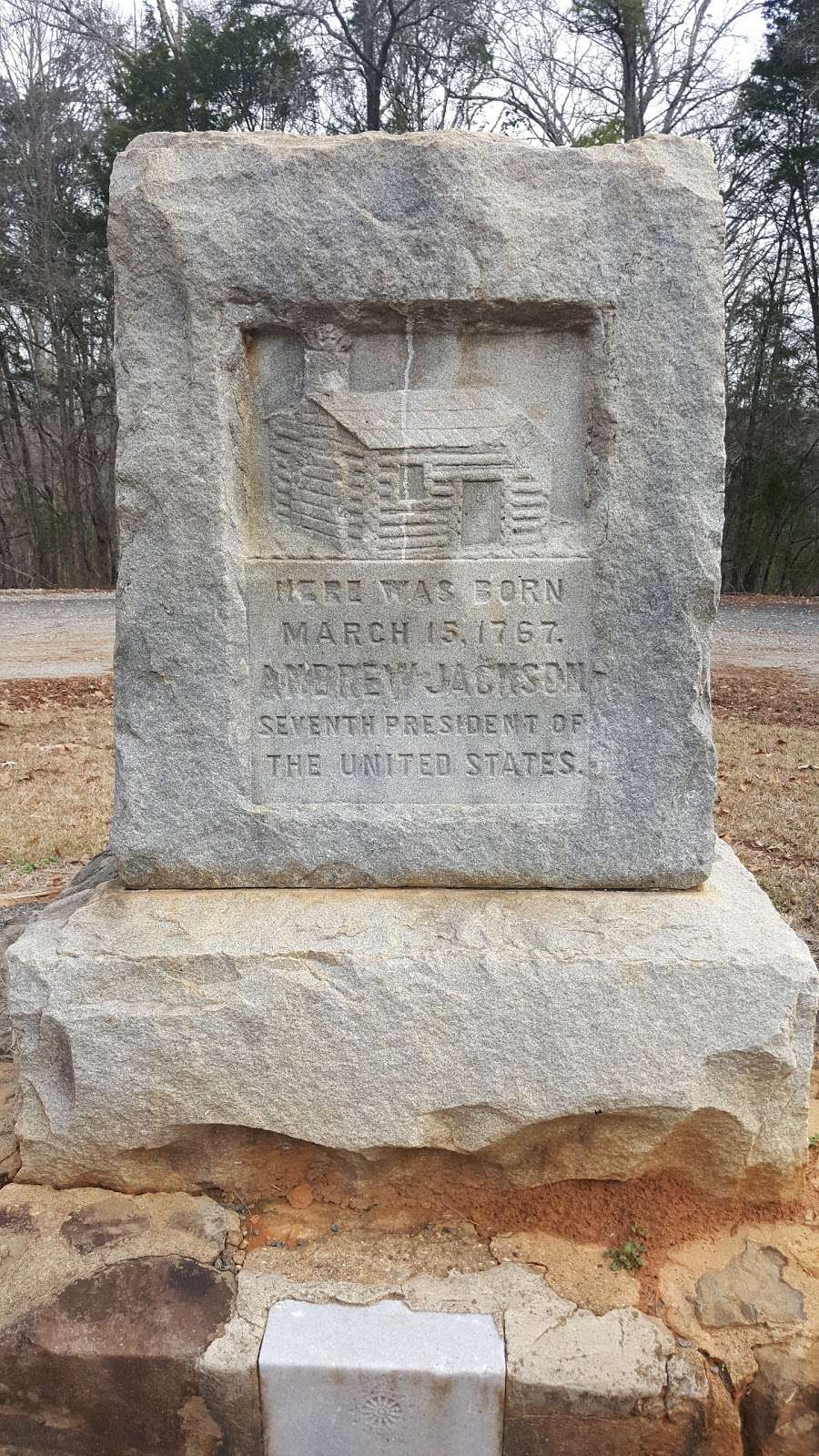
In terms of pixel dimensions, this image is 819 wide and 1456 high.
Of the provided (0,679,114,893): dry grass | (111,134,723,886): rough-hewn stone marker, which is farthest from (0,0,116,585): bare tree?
(111,134,723,886): rough-hewn stone marker

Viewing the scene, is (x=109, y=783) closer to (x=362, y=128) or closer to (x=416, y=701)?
(x=416, y=701)

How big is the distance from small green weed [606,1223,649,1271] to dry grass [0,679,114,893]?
281 cm

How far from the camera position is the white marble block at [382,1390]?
1.84m

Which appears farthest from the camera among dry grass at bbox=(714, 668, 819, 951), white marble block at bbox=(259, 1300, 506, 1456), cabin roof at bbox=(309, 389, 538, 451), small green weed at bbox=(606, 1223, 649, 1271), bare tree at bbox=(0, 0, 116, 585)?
bare tree at bbox=(0, 0, 116, 585)

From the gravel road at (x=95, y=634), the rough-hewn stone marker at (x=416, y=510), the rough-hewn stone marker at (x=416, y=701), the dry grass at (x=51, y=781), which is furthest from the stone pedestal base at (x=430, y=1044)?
the gravel road at (x=95, y=634)

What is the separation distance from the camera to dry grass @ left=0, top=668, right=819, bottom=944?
4.32 m

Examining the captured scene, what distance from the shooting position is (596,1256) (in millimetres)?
2111

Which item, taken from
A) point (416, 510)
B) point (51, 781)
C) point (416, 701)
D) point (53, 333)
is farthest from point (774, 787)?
point (53, 333)

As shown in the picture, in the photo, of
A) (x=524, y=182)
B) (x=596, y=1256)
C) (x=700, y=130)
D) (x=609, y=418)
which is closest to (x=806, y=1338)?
(x=596, y=1256)

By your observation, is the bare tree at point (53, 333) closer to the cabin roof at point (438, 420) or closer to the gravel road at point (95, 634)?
the gravel road at point (95, 634)

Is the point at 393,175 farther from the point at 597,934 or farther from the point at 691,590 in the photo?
the point at 597,934

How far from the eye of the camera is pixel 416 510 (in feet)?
7.48

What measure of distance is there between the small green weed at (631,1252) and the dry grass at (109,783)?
172cm

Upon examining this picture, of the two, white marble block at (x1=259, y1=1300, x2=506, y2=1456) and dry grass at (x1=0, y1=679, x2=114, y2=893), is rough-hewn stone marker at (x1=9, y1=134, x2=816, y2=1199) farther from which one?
dry grass at (x1=0, y1=679, x2=114, y2=893)
